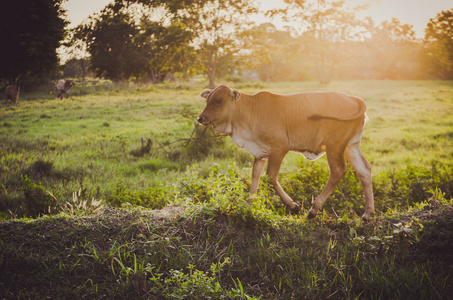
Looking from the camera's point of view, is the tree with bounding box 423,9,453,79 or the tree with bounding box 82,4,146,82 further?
the tree with bounding box 423,9,453,79

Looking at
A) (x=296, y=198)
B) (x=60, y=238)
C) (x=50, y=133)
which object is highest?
(x=50, y=133)

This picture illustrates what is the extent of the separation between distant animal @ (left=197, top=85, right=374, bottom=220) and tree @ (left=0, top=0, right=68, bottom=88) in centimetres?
420

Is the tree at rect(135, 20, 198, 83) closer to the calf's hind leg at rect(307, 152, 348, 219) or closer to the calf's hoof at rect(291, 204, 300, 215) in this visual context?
the calf's hoof at rect(291, 204, 300, 215)

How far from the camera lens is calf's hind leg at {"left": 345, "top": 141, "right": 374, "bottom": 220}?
4785 mm

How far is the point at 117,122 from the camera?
35.5ft

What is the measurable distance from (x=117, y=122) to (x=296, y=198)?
7.06m

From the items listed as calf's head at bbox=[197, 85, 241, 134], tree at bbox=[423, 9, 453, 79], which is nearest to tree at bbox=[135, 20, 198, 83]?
tree at bbox=[423, 9, 453, 79]

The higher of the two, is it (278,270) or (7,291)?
(7,291)

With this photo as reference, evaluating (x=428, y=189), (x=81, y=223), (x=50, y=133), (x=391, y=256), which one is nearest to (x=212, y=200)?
(x=81, y=223)

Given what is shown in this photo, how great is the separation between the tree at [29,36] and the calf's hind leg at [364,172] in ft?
20.3

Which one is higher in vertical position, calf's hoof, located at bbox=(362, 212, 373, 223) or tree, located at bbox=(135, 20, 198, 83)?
tree, located at bbox=(135, 20, 198, 83)

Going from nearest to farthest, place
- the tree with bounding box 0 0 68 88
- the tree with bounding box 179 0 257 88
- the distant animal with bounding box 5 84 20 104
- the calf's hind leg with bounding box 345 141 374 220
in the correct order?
1. the calf's hind leg with bounding box 345 141 374 220
2. the tree with bounding box 0 0 68 88
3. the distant animal with bounding box 5 84 20 104
4. the tree with bounding box 179 0 257 88

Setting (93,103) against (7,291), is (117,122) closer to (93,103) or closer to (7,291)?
(93,103)

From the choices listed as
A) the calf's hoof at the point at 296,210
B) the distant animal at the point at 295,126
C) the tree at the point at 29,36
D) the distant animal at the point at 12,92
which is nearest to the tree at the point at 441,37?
the distant animal at the point at 295,126
